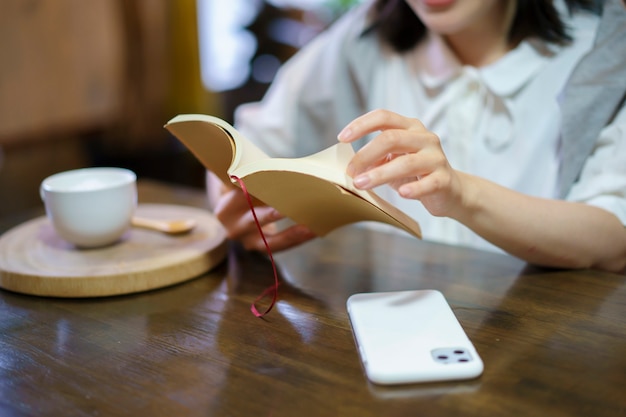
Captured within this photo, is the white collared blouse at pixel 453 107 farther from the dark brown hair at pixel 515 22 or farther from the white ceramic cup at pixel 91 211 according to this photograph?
the white ceramic cup at pixel 91 211

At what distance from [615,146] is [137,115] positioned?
236cm

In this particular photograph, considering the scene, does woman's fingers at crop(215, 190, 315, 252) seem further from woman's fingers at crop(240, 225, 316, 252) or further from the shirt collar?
the shirt collar

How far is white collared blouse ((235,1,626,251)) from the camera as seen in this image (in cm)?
108

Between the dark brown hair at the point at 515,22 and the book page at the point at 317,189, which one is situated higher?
the dark brown hair at the point at 515,22

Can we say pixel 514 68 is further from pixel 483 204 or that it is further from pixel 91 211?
pixel 91 211

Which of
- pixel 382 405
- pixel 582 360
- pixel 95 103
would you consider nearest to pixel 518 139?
pixel 582 360

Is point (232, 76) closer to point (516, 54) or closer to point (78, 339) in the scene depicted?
point (516, 54)

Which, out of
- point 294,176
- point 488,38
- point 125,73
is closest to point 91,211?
point 294,176

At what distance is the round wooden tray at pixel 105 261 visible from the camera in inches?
30.9

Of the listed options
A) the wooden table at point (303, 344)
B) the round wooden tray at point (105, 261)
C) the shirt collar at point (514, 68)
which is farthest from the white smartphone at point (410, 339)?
the shirt collar at point (514, 68)

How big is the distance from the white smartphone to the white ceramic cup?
345 millimetres

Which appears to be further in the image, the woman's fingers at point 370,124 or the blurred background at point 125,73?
the blurred background at point 125,73

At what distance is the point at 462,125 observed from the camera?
1.16m

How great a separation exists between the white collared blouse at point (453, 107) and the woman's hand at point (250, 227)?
34 cm
